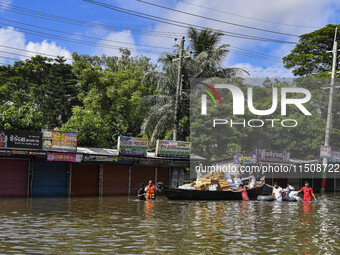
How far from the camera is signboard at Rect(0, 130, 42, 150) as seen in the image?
85.9 ft

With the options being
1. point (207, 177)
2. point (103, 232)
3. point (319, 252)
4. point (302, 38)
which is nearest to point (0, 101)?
point (207, 177)

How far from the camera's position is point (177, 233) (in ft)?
43.3

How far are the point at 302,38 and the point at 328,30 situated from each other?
11.7 ft

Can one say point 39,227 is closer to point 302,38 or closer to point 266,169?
point 266,169

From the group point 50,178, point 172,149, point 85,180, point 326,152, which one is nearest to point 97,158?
point 85,180

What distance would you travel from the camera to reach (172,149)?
3378 cm

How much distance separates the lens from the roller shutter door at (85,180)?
30.8 metres

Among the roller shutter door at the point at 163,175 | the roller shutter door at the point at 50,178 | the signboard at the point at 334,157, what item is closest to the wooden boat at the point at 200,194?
the roller shutter door at the point at 163,175

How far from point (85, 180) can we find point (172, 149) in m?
6.95

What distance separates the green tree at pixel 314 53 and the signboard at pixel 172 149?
964 inches

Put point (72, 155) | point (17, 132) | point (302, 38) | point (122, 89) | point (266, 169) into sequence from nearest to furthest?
point (17, 132)
point (72, 155)
point (266, 169)
point (122, 89)
point (302, 38)

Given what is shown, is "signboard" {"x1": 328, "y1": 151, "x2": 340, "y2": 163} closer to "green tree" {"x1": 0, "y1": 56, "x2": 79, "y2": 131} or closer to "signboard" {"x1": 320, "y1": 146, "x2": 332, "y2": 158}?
"signboard" {"x1": 320, "y1": 146, "x2": 332, "y2": 158}

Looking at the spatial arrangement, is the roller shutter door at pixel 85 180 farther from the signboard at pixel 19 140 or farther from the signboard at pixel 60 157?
the signboard at pixel 19 140

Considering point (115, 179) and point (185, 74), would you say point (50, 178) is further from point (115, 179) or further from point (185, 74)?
point (185, 74)
